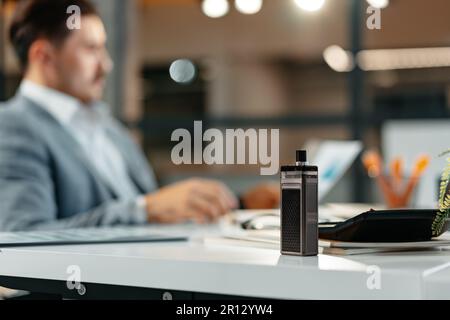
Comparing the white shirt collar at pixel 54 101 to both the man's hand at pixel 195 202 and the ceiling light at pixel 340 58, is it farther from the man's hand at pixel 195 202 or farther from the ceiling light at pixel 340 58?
the ceiling light at pixel 340 58

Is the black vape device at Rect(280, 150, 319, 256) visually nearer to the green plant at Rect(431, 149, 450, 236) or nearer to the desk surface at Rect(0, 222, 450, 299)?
the desk surface at Rect(0, 222, 450, 299)

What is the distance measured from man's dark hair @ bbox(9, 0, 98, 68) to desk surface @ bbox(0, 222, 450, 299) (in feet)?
3.30

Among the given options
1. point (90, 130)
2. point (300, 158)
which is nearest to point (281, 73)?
point (90, 130)

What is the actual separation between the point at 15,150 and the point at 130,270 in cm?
93

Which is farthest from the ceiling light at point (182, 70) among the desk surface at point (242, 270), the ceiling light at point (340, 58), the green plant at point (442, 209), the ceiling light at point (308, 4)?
the green plant at point (442, 209)

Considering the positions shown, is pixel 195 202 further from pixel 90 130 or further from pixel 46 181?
pixel 90 130

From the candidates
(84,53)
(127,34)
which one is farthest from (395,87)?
(84,53)

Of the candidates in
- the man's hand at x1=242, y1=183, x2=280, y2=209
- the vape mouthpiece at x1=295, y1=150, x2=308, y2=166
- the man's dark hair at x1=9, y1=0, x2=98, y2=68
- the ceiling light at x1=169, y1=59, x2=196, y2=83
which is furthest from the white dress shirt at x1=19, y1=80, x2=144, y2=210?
the ceiling light at x1=169, y1=59, x2=196, y2=83

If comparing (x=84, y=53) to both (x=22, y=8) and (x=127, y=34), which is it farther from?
(x=127, y=34)

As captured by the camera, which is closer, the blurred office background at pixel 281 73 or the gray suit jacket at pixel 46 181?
the gray suit jacket at pixel 46 181

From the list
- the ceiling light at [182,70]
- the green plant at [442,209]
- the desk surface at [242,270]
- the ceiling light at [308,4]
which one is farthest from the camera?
the ceiling light at [182,70]

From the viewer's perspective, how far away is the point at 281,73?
7.38m

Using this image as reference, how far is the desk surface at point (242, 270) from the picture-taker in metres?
0.80

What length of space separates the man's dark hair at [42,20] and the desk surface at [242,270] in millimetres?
1005
